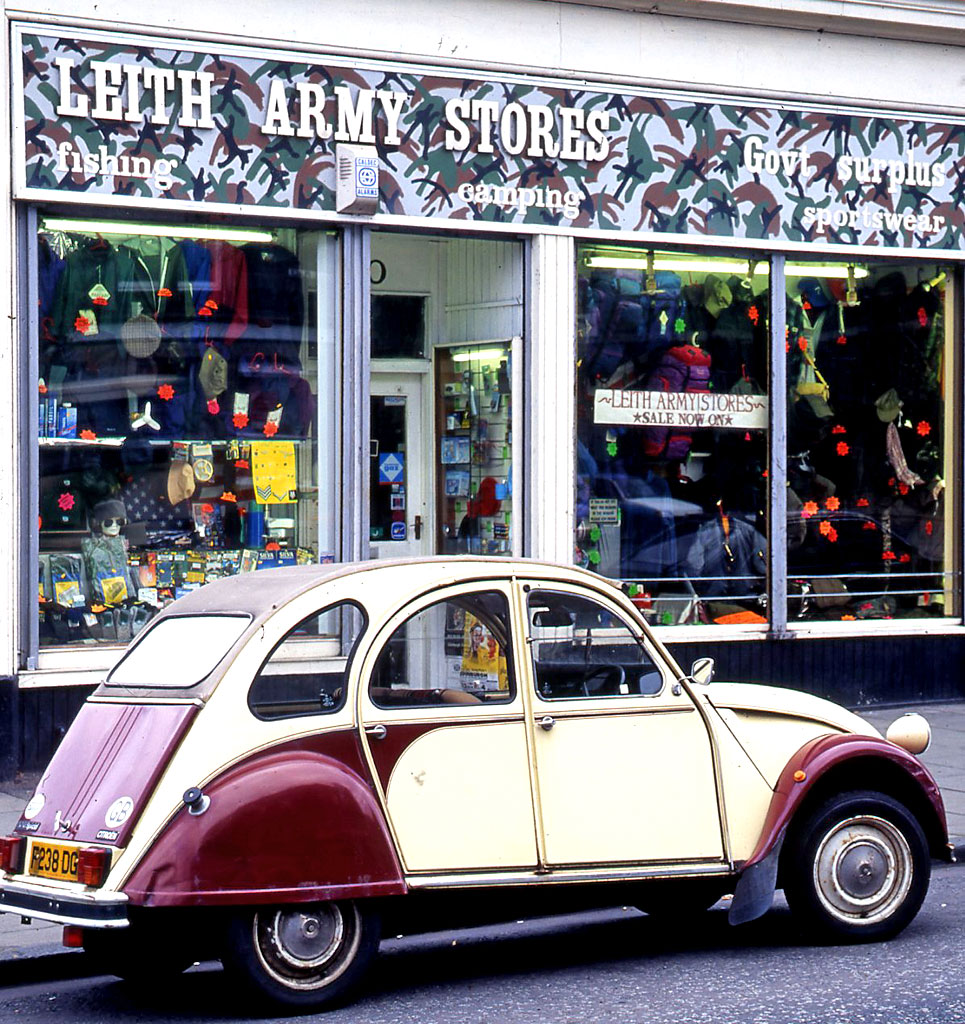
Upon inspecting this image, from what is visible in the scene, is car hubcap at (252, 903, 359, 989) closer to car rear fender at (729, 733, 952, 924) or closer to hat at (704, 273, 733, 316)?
car rear fender at (729, 733, 952, 924)

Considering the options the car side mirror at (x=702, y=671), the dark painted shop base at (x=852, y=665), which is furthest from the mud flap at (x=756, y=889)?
the dark painted shop base at (x=852, y=665)

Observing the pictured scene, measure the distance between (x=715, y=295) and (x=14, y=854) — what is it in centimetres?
868

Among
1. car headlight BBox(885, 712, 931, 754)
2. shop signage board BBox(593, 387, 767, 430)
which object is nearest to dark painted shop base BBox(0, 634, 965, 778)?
shop signage board BBox(593, 387, 767, 430)

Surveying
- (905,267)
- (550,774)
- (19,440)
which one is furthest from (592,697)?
(905,267)

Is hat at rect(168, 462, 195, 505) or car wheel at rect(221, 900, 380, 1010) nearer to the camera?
car wheel at rect(221, 900, 380, 1010)

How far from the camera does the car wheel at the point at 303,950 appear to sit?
6.11 meters

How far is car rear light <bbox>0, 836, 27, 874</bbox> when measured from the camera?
21.1ft

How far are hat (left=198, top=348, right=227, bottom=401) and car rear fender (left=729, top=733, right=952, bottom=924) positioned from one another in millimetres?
6059

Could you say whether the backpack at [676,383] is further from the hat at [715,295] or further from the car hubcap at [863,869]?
the car hubcap at [863,869]

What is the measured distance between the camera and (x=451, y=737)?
6.58 m

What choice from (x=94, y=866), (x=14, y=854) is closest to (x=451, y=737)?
(x=94, y=866)

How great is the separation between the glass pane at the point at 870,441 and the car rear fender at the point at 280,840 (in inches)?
327

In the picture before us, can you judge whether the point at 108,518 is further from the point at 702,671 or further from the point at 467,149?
the point at 702,671

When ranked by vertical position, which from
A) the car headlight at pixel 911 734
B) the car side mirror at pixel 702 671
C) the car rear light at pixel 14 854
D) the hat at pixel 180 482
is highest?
the hat at pixel 180 482
